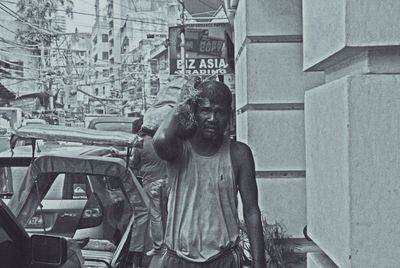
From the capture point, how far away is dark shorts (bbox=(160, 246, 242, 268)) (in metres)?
3.54

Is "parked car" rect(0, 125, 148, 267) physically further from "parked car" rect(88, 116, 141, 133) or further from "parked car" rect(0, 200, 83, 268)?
"parked car" rect(88, 116, 141, 133)

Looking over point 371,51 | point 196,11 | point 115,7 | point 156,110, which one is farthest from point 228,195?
point 115,7

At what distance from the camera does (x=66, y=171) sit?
20.9 feet

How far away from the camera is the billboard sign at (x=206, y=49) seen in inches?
775

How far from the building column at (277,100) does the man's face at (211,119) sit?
2971mm

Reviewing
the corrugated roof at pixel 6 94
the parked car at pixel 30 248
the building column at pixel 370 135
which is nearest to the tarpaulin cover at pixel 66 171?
the parked car at pixel 30 248

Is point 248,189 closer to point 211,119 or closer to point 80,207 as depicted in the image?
point 211,119

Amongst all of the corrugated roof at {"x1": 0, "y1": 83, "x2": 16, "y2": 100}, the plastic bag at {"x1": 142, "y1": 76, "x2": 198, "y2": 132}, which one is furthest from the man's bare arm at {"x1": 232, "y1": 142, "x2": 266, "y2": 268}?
the corrugated roof at {"x1": 0, "y1": 83, "x2": 16, "y2": 100}

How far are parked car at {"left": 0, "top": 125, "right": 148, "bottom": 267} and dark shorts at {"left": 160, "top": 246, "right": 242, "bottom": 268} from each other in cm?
246

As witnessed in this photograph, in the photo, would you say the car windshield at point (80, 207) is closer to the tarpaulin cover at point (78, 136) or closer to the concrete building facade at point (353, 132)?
the tarpaulin cover at point (78, 136)

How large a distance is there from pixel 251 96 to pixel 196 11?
18390 mm

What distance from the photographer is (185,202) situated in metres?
3.56

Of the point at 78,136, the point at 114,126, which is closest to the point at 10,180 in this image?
the point at 78,136

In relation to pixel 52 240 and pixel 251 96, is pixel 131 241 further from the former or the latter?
pixel 52 240
